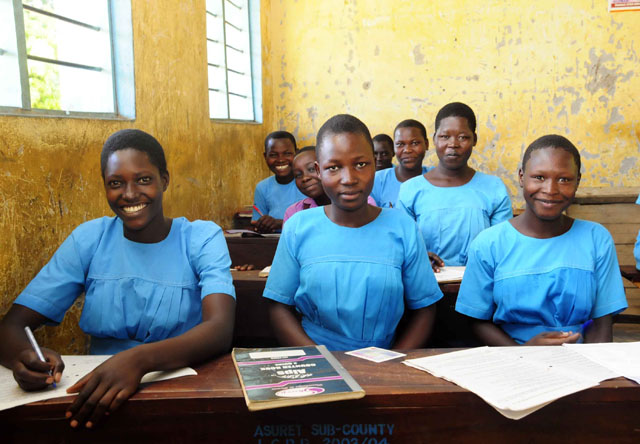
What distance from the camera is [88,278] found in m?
1.56

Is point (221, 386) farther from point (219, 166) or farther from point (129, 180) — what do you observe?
point (219, 166)

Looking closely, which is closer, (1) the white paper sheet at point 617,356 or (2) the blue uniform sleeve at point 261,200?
(1) the white paper sheet at point 617,356

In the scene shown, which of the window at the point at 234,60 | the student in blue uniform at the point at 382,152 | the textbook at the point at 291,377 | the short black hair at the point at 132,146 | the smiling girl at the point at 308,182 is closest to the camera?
the textbook at the point at 291,377

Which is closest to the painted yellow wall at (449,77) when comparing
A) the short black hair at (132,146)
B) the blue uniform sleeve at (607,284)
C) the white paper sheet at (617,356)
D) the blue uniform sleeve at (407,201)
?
the blue uniform sleeve at (407,201)

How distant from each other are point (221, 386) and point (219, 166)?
10.6ft

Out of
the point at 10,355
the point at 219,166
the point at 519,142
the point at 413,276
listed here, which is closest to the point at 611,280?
the point at 413,276

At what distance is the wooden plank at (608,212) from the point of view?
4547 millimetres

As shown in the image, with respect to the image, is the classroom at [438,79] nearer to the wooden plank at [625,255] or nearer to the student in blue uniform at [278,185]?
the wooden plank at [625,255]

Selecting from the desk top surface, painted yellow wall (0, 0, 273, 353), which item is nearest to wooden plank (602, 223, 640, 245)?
painted yellow wall (0, 0, 273, 353)

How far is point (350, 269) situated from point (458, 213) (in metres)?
1.22

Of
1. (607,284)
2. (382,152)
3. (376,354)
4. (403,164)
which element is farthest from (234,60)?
(376,354)

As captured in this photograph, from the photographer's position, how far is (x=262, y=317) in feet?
8.91

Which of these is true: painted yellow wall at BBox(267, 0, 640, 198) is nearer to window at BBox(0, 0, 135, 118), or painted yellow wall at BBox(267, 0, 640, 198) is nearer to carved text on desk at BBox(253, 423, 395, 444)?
window at BBox(0, 0, 135, 118)

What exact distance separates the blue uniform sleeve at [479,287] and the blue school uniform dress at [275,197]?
2473 millimetres
